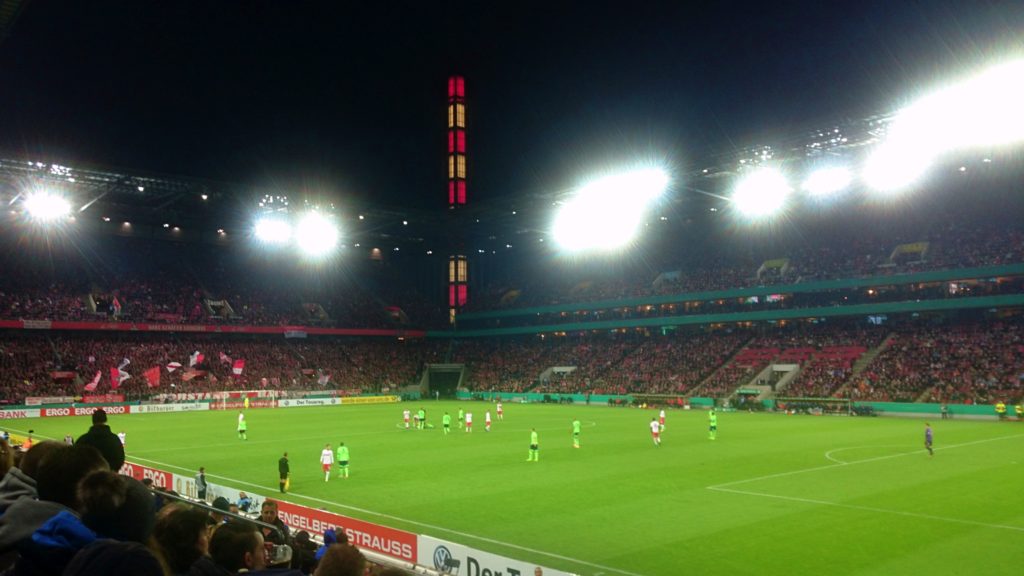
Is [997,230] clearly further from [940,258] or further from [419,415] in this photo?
[419,415]

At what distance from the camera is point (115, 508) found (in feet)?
10.8

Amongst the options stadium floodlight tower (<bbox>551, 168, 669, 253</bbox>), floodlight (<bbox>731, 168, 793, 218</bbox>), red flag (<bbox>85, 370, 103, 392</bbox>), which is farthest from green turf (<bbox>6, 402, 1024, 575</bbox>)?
stadium floodlight tower (<bbox>551, 168, 669, 253</bbox>)

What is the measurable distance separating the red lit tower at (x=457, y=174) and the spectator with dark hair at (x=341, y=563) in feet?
287

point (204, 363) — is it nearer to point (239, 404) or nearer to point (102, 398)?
point (239, 404)

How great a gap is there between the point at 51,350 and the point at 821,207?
7433 cm

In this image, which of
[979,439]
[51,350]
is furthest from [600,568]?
[51,350]

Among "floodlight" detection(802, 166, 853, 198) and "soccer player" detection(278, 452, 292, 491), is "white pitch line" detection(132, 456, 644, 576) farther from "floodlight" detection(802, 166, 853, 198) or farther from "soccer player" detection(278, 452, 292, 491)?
"floodlight" detection(802, 166, 853, 198)

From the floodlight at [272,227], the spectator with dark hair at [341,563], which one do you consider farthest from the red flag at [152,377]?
the spectator with dark hair at [341,563]

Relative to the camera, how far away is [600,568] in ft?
47.4

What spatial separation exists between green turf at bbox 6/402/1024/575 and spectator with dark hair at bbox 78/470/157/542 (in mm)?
12152

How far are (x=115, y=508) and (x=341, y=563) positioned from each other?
1.11 meters

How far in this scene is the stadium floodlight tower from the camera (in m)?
56.4

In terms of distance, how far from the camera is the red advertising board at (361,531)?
14000 mm

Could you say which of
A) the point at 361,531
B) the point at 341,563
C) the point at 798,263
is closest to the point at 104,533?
the point at 341,563
